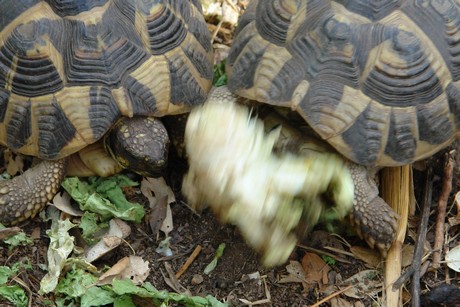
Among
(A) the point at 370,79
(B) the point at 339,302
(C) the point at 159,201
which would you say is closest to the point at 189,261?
(C) the point at 159,201

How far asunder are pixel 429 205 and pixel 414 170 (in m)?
0.27

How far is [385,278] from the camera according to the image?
129 inches

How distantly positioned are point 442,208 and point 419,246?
11.1 inches

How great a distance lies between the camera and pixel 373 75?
122 inches

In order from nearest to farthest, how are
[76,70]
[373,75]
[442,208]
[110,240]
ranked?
[373,75] < [76,70] < [110,240] < [442,208]

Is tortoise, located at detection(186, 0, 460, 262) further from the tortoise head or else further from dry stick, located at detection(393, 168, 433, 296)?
the tortoise head

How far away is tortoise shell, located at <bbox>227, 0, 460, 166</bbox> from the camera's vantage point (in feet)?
10.2

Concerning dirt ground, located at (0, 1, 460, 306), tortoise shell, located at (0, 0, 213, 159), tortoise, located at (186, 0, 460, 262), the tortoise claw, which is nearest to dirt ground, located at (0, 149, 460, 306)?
dirt ground, located at (0, 1, 460, 306)

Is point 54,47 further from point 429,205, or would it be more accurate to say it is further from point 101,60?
point 429,205

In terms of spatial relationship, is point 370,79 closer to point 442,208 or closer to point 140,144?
point 442,208

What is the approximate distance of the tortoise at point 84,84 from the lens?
3234mm

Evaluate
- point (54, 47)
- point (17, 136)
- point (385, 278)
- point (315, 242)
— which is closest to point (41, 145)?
point (17, 136)

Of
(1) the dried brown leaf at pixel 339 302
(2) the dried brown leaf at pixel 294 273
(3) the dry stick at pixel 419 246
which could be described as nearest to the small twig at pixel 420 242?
(3) the dry stick at pixel 419 246

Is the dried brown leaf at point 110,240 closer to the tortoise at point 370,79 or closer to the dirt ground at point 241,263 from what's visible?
the dirt ground at point 241,263
